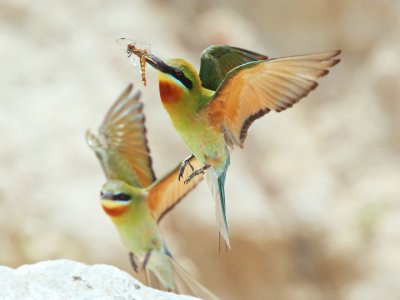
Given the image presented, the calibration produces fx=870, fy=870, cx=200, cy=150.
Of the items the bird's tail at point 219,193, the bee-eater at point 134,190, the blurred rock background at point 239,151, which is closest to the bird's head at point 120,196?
the bee-eater at point 134,190

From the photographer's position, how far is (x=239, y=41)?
10.1 feet

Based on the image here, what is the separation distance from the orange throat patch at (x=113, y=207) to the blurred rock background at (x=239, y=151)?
1.02 meters

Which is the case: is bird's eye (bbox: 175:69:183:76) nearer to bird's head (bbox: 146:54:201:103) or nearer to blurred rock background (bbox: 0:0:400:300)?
bird's head (bbox: 146:54:201:103)

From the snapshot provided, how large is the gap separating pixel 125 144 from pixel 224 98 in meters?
0.35

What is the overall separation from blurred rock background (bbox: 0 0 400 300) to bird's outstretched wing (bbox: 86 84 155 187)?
1.00 metres

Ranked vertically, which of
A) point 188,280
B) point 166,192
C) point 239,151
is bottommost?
point 188,280

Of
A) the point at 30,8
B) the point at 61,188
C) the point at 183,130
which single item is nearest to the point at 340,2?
the point at 30,8

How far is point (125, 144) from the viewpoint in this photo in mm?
1041

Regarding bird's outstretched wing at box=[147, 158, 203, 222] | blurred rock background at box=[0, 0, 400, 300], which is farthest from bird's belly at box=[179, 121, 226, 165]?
blurred rock background at box=[0, 0, 400, 300]

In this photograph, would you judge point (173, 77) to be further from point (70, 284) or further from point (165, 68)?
point (70, 284)

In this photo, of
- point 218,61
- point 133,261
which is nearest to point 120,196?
point 133,261

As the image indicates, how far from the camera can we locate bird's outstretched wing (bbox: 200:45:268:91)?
765mm

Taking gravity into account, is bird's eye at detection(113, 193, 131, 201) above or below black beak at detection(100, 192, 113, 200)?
below

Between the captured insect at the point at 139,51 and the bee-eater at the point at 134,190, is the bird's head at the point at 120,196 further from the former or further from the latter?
the captured insect at the point at 139,51
